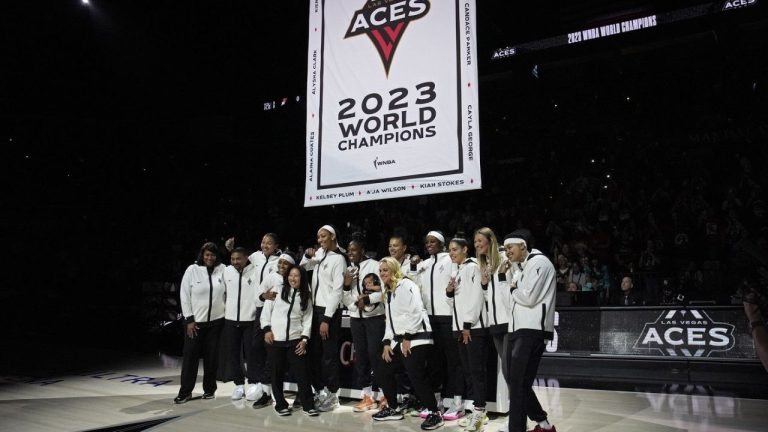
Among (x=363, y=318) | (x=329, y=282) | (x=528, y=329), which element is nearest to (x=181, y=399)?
(x=329, y=282)

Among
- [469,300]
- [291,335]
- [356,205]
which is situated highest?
[356,205]

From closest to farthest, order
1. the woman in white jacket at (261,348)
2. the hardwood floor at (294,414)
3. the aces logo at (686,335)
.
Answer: the hardwood floor at (294,414) → the woman in white jacket at (261,348) → the aces logo at (686,335)

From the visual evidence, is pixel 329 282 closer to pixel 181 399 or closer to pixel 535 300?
pixel 181 399

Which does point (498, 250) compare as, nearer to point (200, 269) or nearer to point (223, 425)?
point (223, 425)

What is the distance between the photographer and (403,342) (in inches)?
210

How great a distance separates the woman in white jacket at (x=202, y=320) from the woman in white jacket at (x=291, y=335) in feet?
3.14

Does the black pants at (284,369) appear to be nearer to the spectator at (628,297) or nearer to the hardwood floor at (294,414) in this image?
the hardwood floor at (294,414)

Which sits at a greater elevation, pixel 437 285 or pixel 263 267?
pixel 263 267

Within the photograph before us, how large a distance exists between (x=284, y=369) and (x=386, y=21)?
3613 mm

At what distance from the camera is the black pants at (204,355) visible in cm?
648

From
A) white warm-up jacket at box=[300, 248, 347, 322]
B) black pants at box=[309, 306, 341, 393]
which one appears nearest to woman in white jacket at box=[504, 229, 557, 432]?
white warm-up jacket at box=[300, 248, 347, 322]

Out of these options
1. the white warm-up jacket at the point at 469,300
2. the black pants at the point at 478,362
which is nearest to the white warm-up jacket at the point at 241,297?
the white warm-up jacket at the point at 469,300

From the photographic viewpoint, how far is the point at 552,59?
542 inches

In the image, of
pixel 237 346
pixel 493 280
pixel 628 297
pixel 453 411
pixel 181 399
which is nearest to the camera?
pixel 493 280
